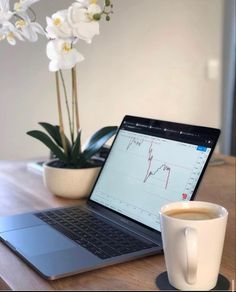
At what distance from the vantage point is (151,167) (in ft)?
3.22

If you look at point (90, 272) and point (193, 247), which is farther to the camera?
point (90, 272)

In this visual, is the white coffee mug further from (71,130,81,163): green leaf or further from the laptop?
(71,130,81,163): green leaf

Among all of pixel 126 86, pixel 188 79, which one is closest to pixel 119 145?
pixel 126 86

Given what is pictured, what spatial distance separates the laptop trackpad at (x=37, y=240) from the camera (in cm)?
84

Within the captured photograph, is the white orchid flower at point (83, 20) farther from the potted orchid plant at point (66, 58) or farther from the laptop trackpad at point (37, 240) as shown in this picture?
the laptop trackpad at point (37, 240)

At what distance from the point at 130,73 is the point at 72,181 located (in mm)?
1712

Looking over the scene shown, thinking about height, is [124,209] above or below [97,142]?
below

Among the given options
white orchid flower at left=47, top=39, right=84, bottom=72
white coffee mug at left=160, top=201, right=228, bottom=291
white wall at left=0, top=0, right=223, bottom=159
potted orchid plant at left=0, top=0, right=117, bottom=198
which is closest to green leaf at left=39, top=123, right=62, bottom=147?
potted orchid plant at left=0, top=0, right=117, bottom=198

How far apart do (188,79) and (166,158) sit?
221cm

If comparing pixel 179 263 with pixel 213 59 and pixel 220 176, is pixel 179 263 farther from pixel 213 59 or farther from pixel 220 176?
pixel 213 59

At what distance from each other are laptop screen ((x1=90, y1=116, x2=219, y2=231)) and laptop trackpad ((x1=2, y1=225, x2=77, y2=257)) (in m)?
0.16

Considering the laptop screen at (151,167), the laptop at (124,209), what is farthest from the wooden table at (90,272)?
the laptop screen at (151,167)

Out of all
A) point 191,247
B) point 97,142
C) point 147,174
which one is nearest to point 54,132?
point 97,142

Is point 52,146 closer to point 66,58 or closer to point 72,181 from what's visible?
point 72,181
